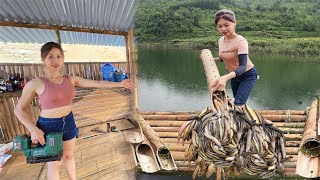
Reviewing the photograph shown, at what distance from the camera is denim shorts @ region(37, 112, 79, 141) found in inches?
106

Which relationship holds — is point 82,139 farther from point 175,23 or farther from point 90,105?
point 175,23

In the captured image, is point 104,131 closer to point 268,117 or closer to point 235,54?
point 235,54

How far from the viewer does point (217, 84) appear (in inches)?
90.0

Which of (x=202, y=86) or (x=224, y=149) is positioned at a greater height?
(x=224, y=149)

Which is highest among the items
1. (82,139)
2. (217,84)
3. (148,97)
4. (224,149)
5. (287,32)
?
(287,32)

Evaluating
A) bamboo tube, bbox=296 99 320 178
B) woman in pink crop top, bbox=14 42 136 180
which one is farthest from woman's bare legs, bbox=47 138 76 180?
bamboo tube, bbox=296 99 320 178

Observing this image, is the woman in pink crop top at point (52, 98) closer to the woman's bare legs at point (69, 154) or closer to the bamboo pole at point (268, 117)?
the woman's bare legs at point (69, 154)

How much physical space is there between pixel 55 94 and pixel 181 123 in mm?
4585

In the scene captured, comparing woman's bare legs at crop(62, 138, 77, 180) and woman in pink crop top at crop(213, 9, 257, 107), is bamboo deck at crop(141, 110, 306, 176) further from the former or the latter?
woman in pink crop top at crop(213, 9, 257, 107)

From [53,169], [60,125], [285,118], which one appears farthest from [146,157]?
[285,118]

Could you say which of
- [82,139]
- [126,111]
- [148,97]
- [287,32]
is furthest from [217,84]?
[287,32]

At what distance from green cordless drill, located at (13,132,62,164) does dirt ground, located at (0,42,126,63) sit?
10.4m

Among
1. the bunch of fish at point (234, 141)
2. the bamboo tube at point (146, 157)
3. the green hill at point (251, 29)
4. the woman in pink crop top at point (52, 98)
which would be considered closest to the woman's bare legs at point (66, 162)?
the woman in pink crop top at point (52, 98)

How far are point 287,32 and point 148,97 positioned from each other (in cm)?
3406
